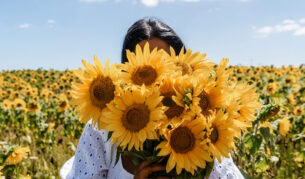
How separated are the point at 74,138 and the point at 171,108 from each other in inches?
182

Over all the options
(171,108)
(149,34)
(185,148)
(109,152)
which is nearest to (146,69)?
(171,108)

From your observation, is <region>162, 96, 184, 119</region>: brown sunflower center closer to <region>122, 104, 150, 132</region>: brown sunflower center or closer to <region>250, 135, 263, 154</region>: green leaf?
<region>122, 104, 150, 132</region>: brown sunflower center

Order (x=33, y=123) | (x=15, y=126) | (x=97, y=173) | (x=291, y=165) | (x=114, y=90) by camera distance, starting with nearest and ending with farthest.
Result: 1. (x=114, y=90)
2. (x=97, y=173)
3. (x=291, y=165)
4. (x=33, y=123)
5. (x=15, y=126)

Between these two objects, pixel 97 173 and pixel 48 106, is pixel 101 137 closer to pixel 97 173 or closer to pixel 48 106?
pixel 97 173

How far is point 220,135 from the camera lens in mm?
937

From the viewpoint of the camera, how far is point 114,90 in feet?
3.06

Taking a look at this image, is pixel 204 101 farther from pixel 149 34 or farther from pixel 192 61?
pixel 149 34

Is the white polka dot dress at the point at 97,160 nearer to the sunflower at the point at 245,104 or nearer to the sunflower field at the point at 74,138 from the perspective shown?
the sunflower field at the point at 74,138

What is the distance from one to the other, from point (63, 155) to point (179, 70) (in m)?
3.73

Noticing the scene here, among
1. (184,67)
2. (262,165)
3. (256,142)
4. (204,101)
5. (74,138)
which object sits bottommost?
(74,138)

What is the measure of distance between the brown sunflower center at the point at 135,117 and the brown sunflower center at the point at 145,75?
0.07 m

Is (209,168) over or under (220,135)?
under

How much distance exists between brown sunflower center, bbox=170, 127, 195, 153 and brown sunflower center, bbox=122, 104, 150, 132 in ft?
0.31

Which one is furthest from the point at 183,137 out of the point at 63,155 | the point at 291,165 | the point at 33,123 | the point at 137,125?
the point at 33,123
